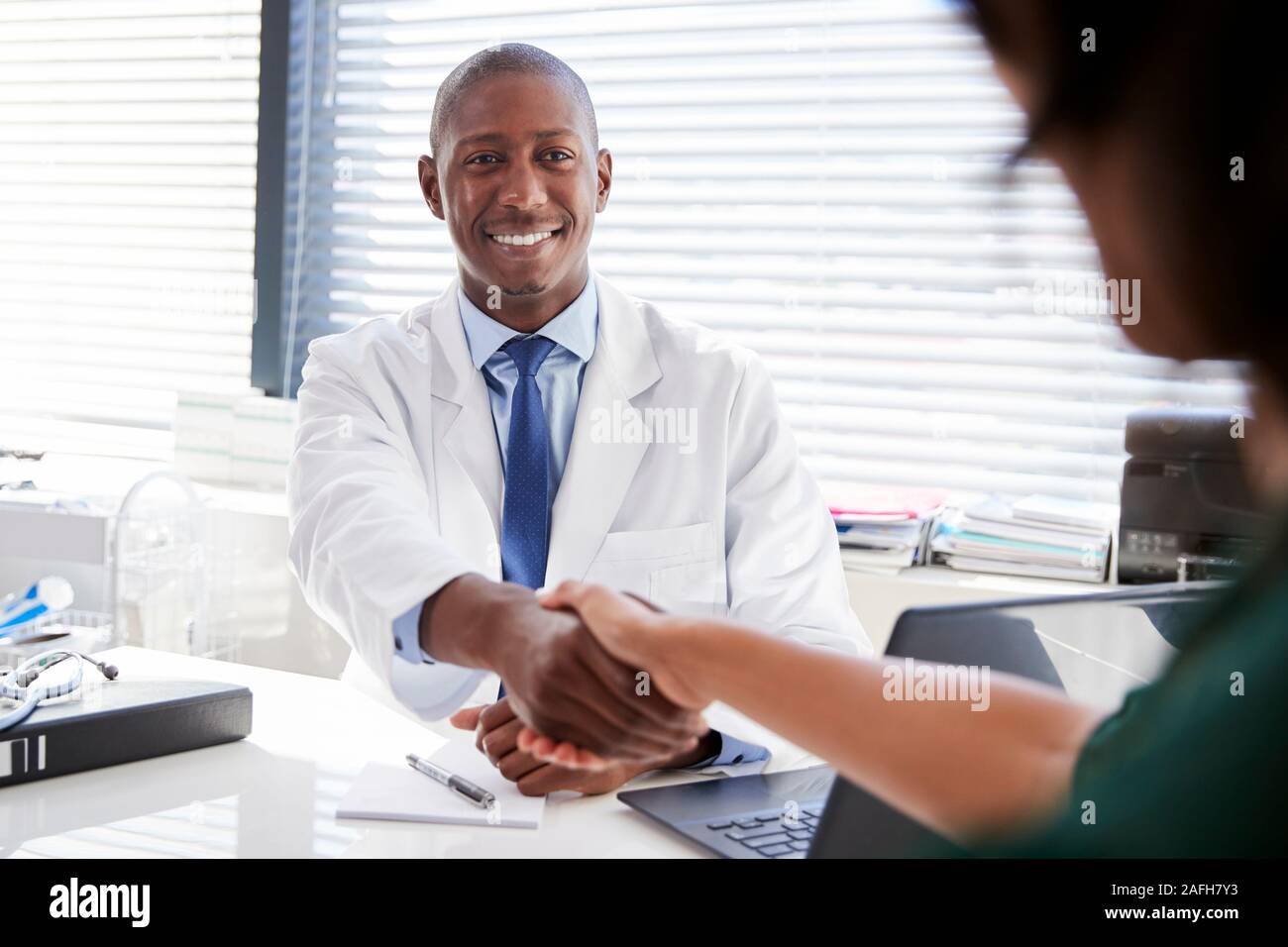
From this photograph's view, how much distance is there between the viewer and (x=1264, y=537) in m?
→ 0.50

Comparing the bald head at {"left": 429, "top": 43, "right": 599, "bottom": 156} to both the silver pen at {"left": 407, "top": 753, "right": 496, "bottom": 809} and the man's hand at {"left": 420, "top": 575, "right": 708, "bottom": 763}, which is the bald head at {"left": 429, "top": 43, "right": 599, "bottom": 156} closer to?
the man's hand at {"left": 420, "top": 575, "right": 708, "bottom": 763}

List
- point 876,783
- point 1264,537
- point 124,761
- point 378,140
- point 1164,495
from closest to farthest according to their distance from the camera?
1. point 1264,537
2. point 876,783
3. point 124,761
4. point 1164,495
5. point 378,140

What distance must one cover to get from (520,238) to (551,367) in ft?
0.69

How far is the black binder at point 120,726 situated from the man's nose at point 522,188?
0.88m

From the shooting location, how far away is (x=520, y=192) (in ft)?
6.10

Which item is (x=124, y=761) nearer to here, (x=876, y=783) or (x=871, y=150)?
(x=876, y=783)

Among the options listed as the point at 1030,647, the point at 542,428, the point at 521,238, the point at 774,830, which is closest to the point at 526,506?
the point at 542,428

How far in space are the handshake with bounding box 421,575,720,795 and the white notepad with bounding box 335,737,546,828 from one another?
0.02 meters

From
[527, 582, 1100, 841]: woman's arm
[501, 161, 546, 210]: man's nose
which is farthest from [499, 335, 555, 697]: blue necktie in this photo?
[527, 582, 1100, 841]: woman's arm

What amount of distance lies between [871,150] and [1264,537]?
2201 mm

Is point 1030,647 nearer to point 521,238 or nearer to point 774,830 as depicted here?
point 774,830

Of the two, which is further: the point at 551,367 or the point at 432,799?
the point at 551,367
